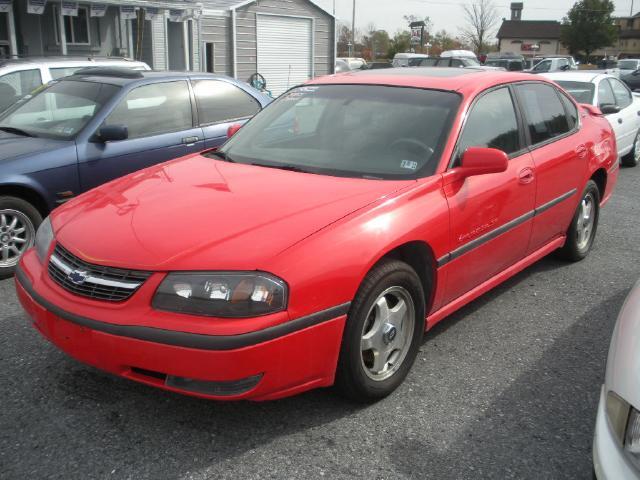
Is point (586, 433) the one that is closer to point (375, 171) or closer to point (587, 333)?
point (587, 333)

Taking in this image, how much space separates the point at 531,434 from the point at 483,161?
1.36 meters

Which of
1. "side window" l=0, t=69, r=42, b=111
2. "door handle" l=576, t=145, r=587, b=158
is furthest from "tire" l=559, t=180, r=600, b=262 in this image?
"side window" l=0, t=69, r=42, b=111

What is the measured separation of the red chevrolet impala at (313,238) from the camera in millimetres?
2512

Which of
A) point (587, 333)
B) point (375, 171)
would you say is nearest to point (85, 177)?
point (375, 171)

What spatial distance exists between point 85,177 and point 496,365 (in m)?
3.49

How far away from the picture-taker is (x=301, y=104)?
414 cm

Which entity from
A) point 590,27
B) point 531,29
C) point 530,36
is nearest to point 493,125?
point 590,27

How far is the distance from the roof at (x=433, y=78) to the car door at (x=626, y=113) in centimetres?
512

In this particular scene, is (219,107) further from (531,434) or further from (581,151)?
(531,434)

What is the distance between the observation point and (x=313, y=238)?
2.67m

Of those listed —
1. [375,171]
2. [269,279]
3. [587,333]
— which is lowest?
[587,333]

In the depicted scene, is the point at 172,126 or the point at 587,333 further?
the point at 172,126

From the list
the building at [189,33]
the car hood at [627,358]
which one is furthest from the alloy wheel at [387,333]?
the building at [189,33]

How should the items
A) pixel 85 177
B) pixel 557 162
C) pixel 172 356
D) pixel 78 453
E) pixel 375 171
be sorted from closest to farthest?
1. pixel 172 356
2. pixel 78 453
3. pixel 375 171
4. pixel 557 162
5. pixel 85 177
